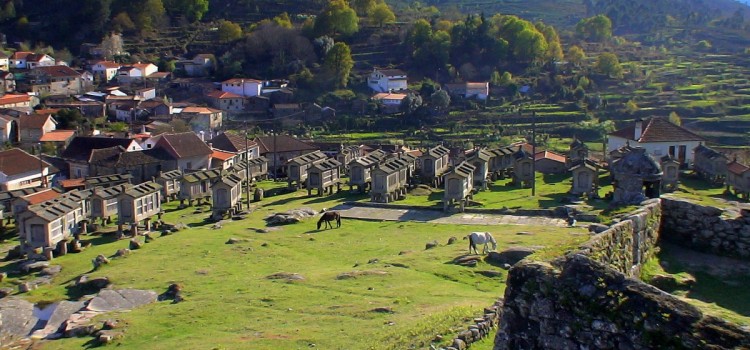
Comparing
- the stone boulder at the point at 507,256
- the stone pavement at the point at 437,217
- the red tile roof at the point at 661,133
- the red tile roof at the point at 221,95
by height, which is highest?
the red tile roof at the point at 221,95

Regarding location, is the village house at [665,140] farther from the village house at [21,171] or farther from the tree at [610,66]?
the tree at [610,66]

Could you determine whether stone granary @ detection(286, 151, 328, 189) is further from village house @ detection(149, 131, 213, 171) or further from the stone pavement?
village house @ detection(149, 131, 213, 171)

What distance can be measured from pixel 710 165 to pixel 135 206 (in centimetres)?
3335

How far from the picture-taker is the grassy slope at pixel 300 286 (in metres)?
18.4

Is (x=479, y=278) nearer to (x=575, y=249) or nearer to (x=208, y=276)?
(x=208, y=276)

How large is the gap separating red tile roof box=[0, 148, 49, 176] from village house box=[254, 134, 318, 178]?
15692mm

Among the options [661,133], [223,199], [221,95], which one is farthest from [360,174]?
[221,95]

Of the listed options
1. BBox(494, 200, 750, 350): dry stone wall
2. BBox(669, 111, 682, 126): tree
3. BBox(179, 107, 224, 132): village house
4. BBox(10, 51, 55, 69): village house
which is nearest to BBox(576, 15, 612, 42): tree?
BBox(669, 111, 682, 126): tree

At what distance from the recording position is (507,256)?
25453 millimetres

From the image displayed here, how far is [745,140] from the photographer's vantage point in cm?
6719

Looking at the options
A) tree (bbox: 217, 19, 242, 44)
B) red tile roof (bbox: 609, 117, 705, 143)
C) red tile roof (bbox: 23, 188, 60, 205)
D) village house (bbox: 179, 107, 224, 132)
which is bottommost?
red tile roof (bbox: 23, 188, 60, 205)

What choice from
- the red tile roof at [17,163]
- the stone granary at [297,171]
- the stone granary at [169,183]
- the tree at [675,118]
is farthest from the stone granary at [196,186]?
the tree at [675,118]

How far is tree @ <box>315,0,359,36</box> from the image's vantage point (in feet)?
353

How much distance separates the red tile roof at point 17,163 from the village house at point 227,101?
120ft
